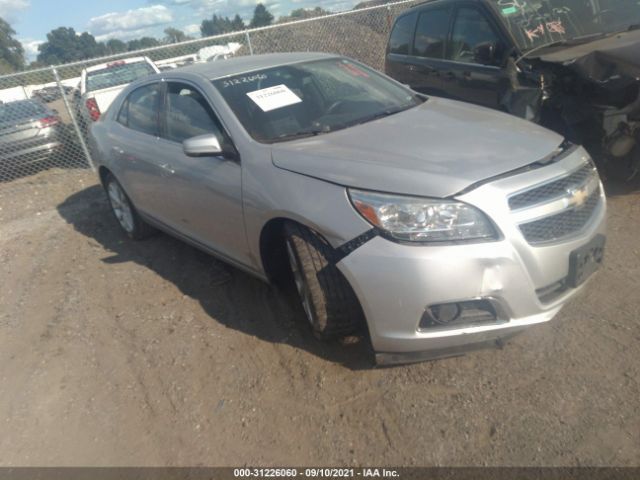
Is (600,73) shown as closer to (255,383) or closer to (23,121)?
(255,383)

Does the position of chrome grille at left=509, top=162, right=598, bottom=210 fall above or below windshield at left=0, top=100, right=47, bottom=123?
above

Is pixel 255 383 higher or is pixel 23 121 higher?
pixel 23 121

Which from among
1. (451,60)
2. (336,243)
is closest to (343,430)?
(336,243)

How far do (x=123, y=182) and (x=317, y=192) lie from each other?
2.87 metres

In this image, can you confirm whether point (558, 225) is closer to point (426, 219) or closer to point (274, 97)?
point (426, 219)

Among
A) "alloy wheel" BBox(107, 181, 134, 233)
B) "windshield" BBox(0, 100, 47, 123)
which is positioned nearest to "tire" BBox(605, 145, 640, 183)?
"alloy wheel" BBox(107, 181, 134, 233)

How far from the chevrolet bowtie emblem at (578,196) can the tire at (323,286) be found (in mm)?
1208

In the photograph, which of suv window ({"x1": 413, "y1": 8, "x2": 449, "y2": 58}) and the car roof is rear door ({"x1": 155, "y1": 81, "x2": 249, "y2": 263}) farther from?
suv window ({"x1": 413, "y1": 8, "x2": 449, "y2": 58})

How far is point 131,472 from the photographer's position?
8.43 ft

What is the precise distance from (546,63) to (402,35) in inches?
96.1

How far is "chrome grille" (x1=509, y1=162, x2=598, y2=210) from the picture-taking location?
251 centimetres

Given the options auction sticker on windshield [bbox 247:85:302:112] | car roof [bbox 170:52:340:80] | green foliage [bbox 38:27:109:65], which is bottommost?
green foliage [bbox 38:27:109:65]

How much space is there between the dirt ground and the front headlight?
32.0 inches

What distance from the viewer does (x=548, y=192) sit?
8.54ft
